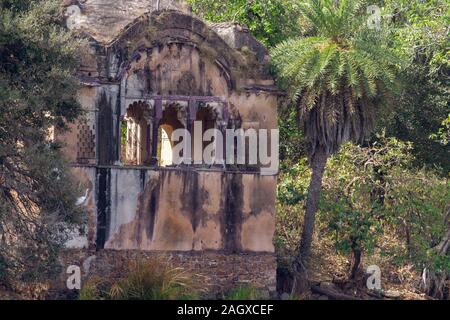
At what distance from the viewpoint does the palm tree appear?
22078 millimetres

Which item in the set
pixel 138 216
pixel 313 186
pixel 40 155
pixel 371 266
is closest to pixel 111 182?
pixel 138 216

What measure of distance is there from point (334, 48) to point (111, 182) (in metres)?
5.79

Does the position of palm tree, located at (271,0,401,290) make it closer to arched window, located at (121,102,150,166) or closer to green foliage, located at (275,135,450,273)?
green foliage, located at (275,135,450,273)

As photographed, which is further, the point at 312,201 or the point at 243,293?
the point at 312,201

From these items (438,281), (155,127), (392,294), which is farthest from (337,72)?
(438,281)

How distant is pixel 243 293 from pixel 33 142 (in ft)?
19.0

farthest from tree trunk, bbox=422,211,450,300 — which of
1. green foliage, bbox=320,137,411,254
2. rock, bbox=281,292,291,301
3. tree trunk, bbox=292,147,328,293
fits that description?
rock, bbox=281,292,291,301

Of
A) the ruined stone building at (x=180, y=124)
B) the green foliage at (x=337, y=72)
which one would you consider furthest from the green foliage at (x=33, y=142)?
the green foliage at (x=337, y=72)

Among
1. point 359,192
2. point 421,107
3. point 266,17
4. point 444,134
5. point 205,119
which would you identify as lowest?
point 359,192

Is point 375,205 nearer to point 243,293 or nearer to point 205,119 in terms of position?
point 243,293

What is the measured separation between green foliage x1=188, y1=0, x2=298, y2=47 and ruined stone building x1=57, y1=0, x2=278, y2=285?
4.09 m

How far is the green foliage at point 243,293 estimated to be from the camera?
68.1 ft

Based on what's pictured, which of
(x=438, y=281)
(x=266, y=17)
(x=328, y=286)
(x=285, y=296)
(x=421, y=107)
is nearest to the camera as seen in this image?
(x=285, y=296)

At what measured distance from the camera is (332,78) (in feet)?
72.2
